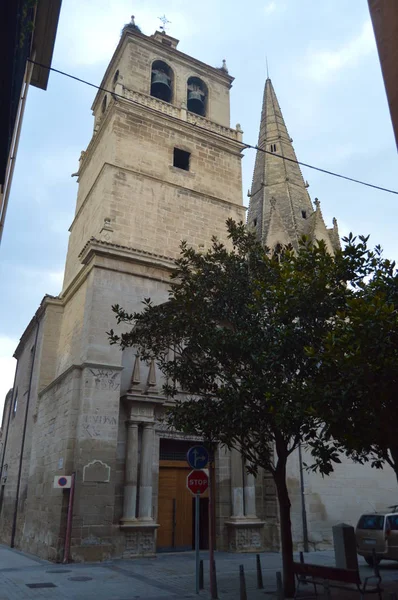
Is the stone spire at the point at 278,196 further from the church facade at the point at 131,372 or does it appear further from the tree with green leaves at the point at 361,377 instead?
the tree with green leaves at the point at 361,377

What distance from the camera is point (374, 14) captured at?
414cm

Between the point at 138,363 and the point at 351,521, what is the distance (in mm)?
10398

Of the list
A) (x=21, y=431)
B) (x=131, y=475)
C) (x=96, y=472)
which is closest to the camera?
(x=96, y=472)

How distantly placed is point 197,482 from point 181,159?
16761 millimetres

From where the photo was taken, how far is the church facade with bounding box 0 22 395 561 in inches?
581

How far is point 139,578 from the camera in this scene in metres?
11.2

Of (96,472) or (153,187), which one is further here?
(153,187)

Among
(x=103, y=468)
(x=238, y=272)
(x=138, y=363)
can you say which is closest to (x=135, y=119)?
(x=138, y=363)

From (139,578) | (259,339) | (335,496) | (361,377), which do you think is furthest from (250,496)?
(361,377)

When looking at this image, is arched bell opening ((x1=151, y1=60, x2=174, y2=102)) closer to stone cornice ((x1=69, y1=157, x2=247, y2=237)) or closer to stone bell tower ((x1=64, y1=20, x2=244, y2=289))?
stone bell tower ((x1=64, y1=20, x2=244, y2=289))

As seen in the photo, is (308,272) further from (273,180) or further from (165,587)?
(273,180)

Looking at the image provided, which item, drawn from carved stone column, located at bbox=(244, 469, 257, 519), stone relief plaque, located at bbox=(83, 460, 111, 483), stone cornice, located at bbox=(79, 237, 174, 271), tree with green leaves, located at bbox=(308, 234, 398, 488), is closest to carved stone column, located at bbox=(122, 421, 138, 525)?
stone relief plaque, located at bbox=(83, 460, 111, 483)

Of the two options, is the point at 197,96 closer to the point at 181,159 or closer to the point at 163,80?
the point at 163,80

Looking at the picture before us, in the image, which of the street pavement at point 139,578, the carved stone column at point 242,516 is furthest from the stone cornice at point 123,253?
the street pavement at point 139,578
